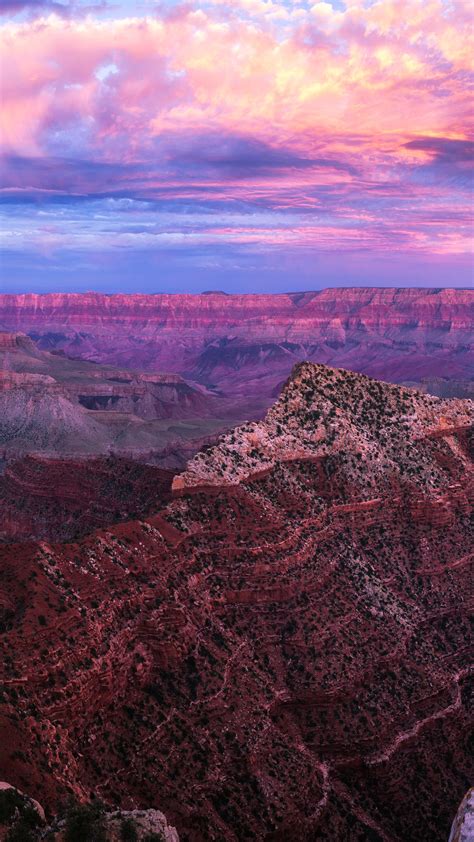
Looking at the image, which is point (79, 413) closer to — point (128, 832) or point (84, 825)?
point (128, 832)

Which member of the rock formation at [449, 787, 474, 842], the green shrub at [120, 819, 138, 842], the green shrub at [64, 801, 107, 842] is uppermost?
the green shrub at [64, 801, 107, 842]

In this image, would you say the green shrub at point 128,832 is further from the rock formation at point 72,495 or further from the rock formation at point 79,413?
the rock formation at point 79,413

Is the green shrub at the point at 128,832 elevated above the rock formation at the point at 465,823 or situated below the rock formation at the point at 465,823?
above

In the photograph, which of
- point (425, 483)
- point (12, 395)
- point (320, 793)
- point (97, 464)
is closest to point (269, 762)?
point (320, 793)

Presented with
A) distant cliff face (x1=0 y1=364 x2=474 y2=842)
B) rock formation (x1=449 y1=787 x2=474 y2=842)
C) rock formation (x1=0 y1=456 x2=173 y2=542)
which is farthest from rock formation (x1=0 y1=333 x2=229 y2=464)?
rock formation (x1=449 y1=787 x2=474 y2=842)

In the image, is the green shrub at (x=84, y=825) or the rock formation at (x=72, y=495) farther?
the rock formation at (x=72, y=495)

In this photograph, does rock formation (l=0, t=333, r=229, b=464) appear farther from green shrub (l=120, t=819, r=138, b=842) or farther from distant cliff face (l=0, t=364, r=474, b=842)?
green shrub (l=120, t=819, r=138, b=842)

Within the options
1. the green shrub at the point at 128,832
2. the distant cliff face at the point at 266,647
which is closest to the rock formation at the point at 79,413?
the distant cliff face at the point at 266,647

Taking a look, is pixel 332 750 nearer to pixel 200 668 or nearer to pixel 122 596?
pixel 200 668
